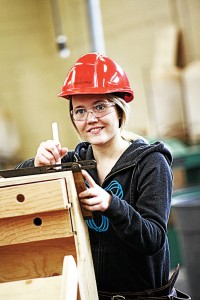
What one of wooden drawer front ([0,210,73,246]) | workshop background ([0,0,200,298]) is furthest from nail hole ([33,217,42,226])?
workshop background ([0,0,200,298])

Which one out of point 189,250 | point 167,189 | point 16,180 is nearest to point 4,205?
point 16,180

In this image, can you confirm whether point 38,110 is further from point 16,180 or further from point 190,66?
point 16,180

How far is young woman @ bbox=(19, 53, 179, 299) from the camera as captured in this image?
2537 millimetres

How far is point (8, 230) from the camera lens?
2121 mm

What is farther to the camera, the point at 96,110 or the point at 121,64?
the point at 121,64

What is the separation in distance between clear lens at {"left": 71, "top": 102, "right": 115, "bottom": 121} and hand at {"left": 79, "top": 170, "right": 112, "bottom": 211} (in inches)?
18.4

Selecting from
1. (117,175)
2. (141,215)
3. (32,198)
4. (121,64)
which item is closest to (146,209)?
(141,215)

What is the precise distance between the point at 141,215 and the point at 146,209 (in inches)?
1.1

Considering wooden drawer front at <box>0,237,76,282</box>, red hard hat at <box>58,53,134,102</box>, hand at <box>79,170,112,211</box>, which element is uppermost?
red hard hat at <box>58,53,134,102</box>

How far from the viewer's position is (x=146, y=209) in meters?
2.50

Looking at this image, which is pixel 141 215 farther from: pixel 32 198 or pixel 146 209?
pixel 32 198

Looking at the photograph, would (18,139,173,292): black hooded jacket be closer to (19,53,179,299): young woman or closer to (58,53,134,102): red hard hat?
(19,53,179,299): young woman

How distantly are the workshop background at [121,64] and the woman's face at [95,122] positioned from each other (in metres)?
4.09

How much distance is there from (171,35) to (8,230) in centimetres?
746
